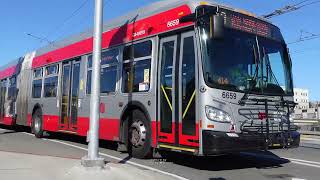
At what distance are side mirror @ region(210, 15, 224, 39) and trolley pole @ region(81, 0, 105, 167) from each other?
2295 millimetres

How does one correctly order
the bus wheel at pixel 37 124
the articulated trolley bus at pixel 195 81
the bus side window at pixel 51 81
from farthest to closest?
the bus wheel at pixel 37 124 < the bus side window at pixel 51 81 < the articulated trolley bus at pixel 195 81

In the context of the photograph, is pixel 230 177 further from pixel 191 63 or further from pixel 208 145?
pixel 191 63

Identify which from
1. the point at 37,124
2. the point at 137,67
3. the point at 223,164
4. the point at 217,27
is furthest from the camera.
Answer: the point at 37,124

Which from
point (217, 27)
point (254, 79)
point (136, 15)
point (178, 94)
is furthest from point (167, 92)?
point (136, 15)

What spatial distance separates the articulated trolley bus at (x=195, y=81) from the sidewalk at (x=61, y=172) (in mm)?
1154

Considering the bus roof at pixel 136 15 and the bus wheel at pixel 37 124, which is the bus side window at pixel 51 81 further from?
the bus wheel at pixel 37 124

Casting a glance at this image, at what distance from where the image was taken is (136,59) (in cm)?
1163

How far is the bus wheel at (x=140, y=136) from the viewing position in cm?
1099

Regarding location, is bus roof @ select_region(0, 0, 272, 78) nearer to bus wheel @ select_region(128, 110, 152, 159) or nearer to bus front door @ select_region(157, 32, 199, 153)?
bus front door @ select_region(157, 32, 199, 153)

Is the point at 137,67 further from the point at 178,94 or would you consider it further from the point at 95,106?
the point at 95,106

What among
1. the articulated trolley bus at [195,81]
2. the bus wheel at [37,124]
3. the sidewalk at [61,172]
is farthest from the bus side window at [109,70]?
the bus wheel at [37,124]

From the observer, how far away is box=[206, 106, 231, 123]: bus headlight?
363 inches

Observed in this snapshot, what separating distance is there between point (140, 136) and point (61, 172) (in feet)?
8.82

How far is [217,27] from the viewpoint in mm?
8938
